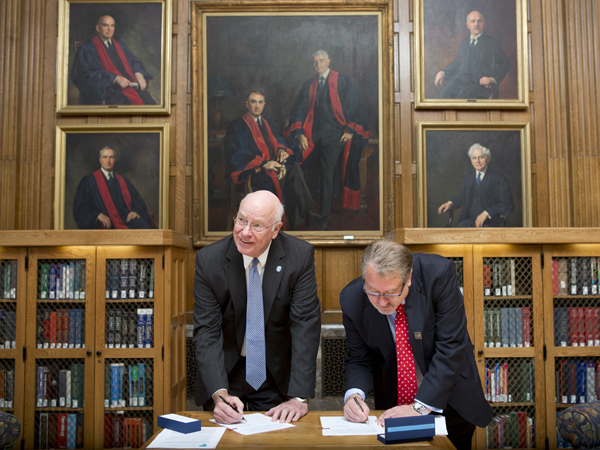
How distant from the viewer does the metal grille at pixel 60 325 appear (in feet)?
12.5

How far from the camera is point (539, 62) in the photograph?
15.8 ft

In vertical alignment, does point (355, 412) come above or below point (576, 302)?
below

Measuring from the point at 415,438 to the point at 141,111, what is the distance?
4.00 m

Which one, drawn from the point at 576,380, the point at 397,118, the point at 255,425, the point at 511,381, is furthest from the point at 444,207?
the point at 255,425

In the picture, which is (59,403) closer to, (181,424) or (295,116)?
(181,424)

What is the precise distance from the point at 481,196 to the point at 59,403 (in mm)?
4071

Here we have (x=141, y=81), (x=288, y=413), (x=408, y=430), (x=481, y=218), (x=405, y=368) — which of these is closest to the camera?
(x=408, y=430)

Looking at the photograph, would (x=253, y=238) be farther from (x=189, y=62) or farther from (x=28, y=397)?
(x=189, y=62)

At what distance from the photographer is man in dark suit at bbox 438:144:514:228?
15.2ft

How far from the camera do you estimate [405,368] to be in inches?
85.5

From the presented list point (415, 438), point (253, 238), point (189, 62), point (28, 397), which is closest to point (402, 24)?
point (189, 62)

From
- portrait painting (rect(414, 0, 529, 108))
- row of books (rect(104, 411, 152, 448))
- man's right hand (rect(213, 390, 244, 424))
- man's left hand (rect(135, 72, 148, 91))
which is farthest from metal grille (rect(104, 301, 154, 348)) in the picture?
portrait painting (rect(414, 0, 529, 108))

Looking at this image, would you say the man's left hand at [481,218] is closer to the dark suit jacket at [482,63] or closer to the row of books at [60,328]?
the dark suit jacket at [482,63]

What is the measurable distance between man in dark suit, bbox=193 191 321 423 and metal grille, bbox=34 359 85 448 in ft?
6.09
